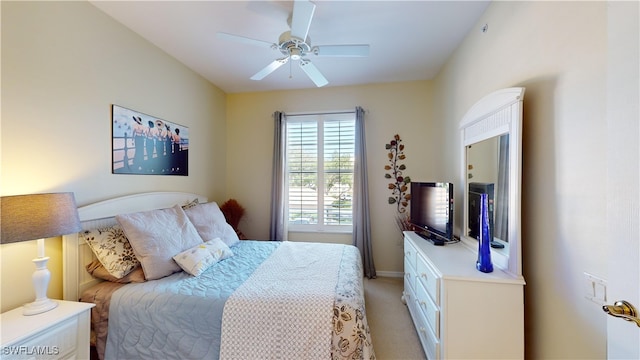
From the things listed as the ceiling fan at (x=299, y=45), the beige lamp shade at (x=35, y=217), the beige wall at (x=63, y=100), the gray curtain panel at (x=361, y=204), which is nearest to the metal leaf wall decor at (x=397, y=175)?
the gray curtain panel at (x=361, y=204)

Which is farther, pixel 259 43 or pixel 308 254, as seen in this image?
pixel 308 254

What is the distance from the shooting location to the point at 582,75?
1.08 meters

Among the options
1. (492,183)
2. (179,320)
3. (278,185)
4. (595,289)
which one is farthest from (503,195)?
(278,185)

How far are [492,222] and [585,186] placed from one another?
2.19 ft

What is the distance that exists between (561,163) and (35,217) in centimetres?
275

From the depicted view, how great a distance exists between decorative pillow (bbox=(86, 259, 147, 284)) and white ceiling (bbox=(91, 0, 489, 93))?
6.62 feet

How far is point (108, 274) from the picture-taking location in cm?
167

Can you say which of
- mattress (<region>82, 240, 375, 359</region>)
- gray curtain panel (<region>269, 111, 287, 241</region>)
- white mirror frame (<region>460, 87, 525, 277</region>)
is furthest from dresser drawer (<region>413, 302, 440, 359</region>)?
gray curtain panel (<region>269, 111, 287, 241</region>)

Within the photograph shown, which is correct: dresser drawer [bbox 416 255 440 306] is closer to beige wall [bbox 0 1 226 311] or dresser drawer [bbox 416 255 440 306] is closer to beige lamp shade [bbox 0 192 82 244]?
beige lamp shade [bbox 0 192 82 244]

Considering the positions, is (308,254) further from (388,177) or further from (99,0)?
(99,0)

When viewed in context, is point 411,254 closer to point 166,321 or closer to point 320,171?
point 320,171

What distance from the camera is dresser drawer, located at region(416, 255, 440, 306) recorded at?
5.11ft

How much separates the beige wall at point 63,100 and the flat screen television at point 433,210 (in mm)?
2821

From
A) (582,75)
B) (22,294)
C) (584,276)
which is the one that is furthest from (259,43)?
(584,276)
